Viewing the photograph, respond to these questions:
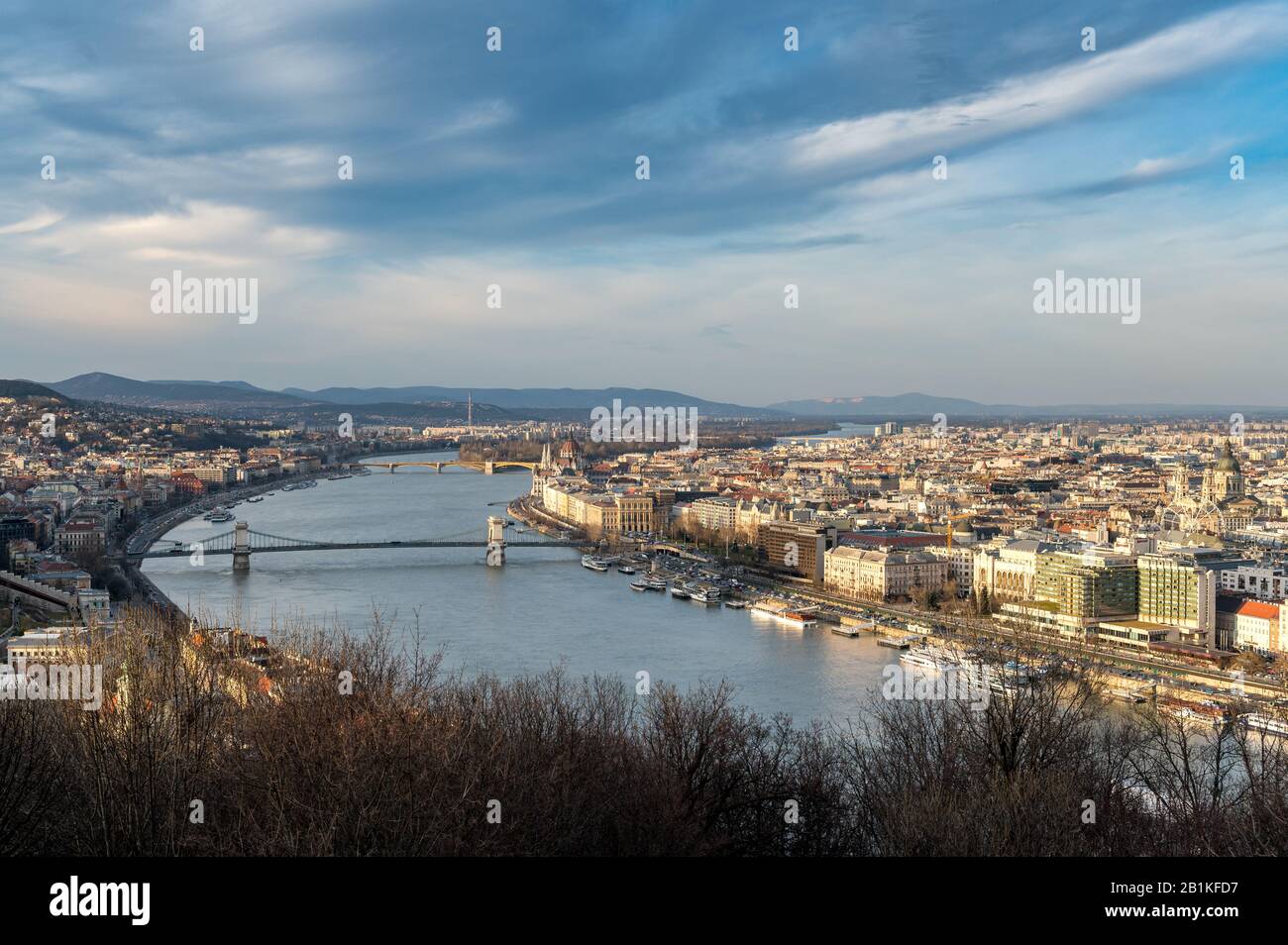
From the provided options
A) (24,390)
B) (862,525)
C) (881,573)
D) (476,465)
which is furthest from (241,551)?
(24,390)

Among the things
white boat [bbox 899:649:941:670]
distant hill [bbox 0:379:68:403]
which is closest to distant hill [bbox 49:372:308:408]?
distant hill [bbox 0:379:68:403]

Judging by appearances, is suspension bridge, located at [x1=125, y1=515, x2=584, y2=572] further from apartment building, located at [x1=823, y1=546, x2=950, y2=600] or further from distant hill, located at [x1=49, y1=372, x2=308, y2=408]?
distant hill, located at [x1=49, y1=372, x2=308, y2=408]

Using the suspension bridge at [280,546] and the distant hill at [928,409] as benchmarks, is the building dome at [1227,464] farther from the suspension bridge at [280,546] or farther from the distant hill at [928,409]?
the distant hill at [928,409]

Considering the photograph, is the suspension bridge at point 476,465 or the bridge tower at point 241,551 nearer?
the bridge tower at point 241,551

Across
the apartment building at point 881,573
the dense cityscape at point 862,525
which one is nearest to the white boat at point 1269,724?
the dense cityscape at point 862,525

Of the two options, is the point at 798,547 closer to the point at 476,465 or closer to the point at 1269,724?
the point at 1269,724
